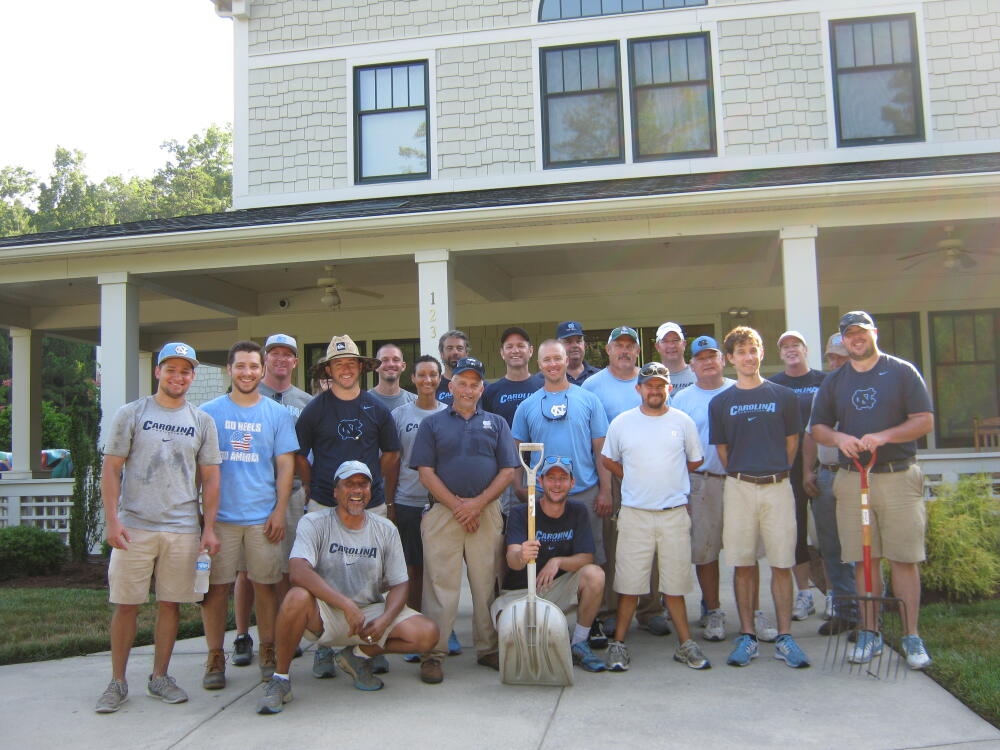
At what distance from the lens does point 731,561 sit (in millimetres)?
4789

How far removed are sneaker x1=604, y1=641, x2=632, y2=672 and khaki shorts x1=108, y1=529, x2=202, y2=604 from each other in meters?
2.16

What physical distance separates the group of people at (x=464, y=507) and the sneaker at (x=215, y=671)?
0.01m

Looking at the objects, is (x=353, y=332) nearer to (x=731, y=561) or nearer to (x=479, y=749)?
(x=731, y=561)

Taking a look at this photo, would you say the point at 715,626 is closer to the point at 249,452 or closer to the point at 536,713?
the point at 536,713

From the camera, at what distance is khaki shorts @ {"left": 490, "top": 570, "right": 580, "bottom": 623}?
→ 4730 mm

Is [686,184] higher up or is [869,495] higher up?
[686,184]

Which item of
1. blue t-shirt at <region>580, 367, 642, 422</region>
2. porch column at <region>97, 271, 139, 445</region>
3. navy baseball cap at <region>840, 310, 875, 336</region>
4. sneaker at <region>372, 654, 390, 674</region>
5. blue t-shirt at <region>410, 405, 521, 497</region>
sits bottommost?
sneaker at <region>372, 654, 390, 674</region>

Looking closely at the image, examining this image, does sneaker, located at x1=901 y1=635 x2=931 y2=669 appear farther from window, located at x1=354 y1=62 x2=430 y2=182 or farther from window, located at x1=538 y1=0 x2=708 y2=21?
window, located at x1=538 y1=0 x2=708 y2=21

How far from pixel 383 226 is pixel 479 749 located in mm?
5957

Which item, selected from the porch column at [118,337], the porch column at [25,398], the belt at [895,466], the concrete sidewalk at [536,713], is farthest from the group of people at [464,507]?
the porch column at [25,398]

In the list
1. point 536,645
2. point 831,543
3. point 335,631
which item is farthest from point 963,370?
point 335,631

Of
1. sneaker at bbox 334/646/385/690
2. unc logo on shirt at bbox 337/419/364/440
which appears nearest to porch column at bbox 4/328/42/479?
unc logo on shirt at bbox 337/419/364/440

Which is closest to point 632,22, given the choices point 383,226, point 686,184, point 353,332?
point 686,184

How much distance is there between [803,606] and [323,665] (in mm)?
3140
